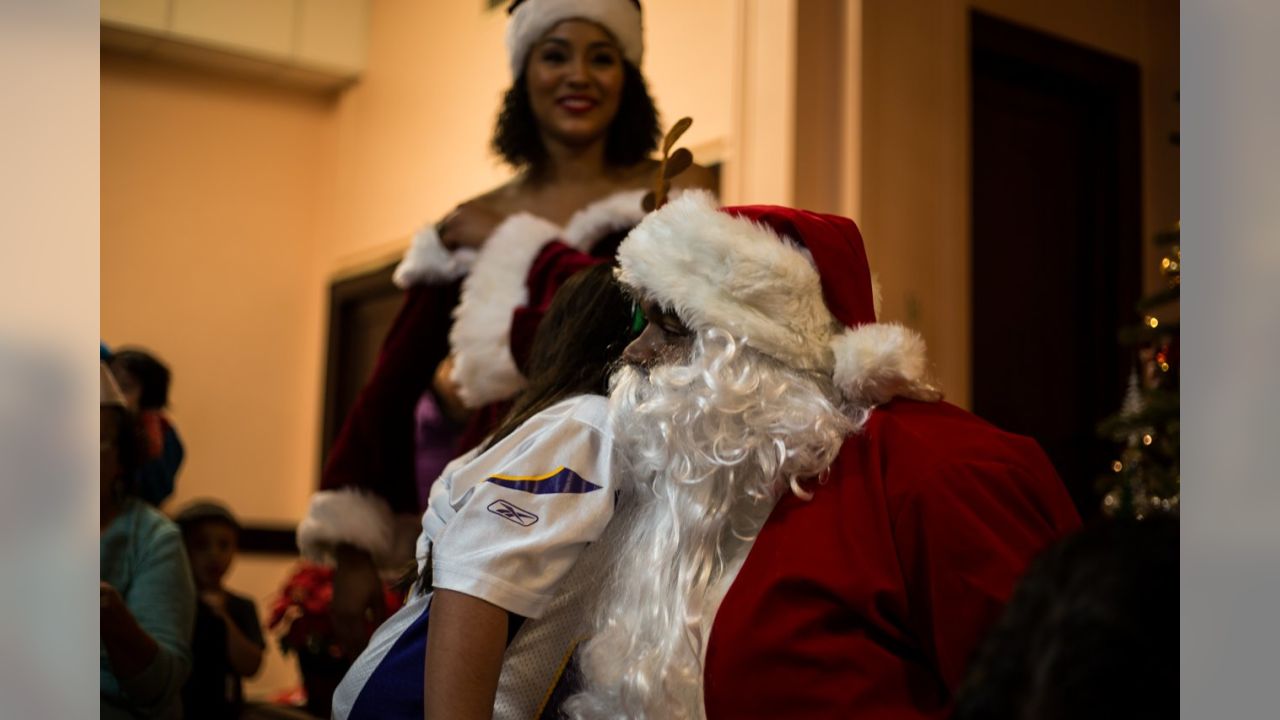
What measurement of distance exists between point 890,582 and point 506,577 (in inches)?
17.3

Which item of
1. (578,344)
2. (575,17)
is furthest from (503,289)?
(578,344)

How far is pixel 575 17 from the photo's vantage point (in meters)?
3.03

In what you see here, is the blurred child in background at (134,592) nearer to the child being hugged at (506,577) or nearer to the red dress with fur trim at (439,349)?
the red dress with fur trim at (439,349)

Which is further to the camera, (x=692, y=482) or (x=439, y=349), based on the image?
(x=439, y=349)

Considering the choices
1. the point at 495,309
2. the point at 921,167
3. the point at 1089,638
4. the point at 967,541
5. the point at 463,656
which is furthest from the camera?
the point at 921,167

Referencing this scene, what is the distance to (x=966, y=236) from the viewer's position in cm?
380

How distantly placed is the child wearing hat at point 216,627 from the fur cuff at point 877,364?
6.04 ft

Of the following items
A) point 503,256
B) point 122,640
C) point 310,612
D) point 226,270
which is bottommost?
point 310,612

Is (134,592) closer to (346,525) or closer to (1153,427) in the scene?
(346,525)

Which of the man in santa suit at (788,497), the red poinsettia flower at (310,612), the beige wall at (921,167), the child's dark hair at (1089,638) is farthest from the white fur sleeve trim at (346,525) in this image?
the child's dark hair at (1089,638)

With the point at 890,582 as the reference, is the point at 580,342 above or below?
above
